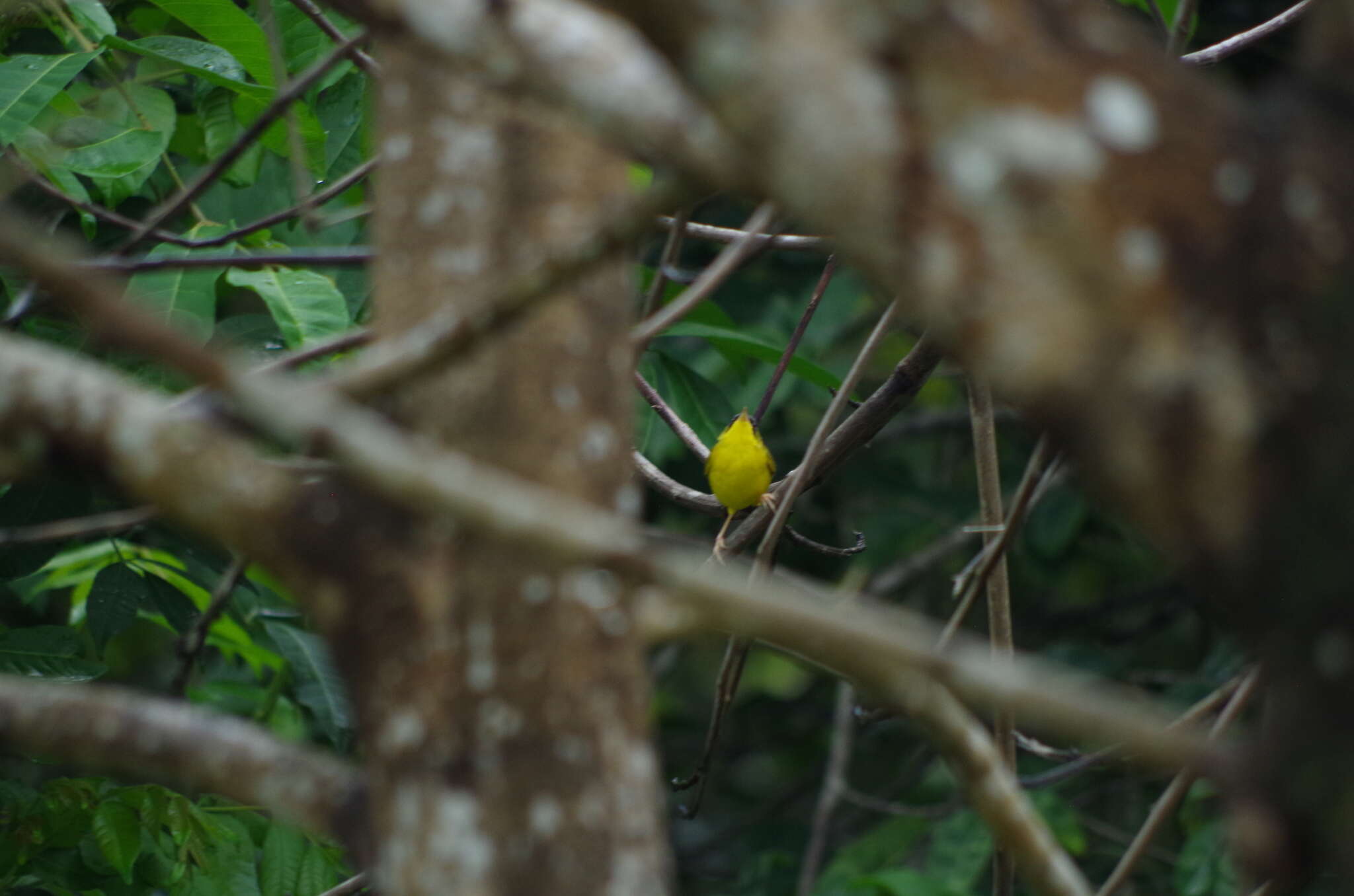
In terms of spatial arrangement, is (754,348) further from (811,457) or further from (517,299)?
(517,299)

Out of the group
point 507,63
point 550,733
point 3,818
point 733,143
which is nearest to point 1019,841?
point 550,733

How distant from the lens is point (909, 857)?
16.0 ft

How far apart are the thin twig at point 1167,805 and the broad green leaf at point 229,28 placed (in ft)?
7.31

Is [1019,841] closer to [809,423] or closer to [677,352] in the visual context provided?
[677,352]

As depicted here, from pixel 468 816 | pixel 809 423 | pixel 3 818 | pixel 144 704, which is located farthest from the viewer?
pixel 809 423

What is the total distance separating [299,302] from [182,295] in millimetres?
310

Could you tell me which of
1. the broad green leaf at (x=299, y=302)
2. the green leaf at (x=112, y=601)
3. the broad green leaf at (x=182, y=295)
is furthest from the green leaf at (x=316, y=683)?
the broad green leaf at (x=299, y=302)

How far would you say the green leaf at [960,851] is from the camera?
161 inches

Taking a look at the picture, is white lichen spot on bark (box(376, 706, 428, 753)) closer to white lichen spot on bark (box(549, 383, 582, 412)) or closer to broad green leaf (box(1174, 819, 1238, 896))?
white lichen spot on bark (box(549, 383, 582, 412))

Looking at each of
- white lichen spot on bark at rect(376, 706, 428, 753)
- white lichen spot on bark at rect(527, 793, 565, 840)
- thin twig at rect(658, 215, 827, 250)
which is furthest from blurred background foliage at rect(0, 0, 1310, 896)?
white lichen spot on bark at rect(527, 793, 565, 840)

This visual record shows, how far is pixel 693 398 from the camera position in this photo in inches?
122

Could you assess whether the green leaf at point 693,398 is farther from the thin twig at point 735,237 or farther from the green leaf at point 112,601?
the green leaf at point 112,601

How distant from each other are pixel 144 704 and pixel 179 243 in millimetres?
912

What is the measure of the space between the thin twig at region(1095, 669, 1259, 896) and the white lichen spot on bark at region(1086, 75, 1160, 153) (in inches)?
38.9
